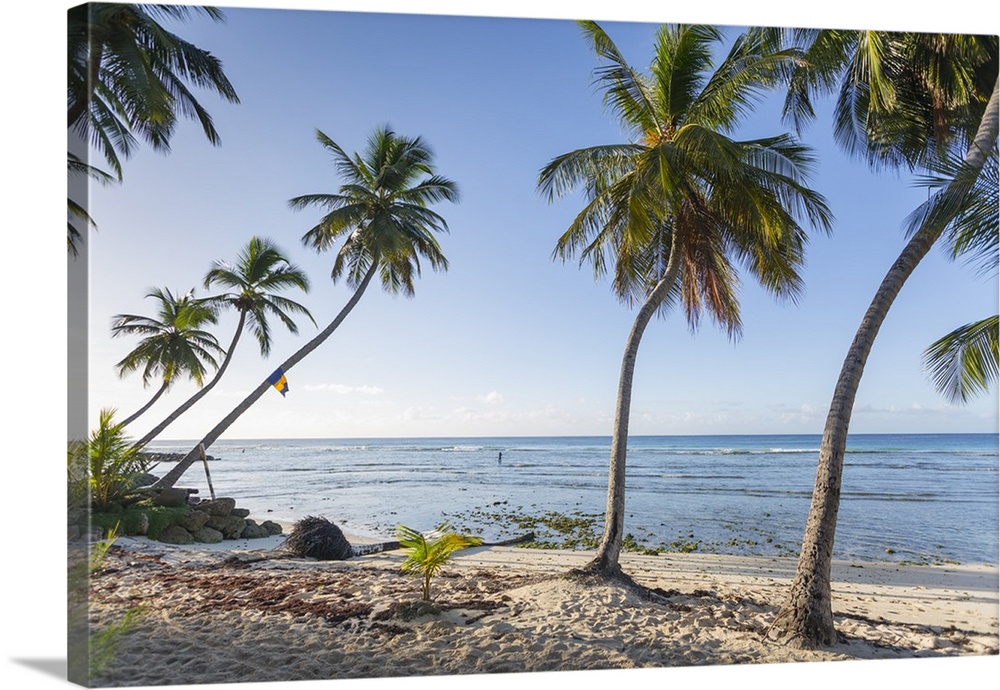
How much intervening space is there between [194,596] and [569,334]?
7337 mm

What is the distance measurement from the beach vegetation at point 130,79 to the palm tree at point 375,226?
2494mm

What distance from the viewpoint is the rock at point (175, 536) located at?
6500 millimetres

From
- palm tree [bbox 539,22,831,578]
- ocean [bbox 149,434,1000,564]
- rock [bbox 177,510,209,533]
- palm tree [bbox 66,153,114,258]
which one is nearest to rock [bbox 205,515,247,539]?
rock [bbox 177,510,209,533]

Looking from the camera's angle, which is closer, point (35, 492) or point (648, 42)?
point (35, 492)

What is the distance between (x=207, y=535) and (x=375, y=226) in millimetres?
3648

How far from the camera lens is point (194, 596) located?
4.70m

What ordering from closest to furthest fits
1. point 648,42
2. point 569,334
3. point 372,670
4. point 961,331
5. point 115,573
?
A: point 372,670 < point 115,573 < point 961,331 < point 648,42 < point 569,334

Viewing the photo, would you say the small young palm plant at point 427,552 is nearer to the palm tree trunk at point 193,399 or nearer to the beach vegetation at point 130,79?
the beach vegetation at point 130,79

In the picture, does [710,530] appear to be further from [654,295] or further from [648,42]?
[648,42]

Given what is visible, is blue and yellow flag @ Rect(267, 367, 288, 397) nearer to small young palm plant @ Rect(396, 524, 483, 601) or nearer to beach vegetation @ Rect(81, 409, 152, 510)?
beach vegetation @ Rect(81, 409, 152, 510)

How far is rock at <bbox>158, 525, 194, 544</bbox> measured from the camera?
6.50 m

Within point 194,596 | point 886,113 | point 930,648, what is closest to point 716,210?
point 886,113

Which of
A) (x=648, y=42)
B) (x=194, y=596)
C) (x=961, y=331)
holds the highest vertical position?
(x=648, y=42)

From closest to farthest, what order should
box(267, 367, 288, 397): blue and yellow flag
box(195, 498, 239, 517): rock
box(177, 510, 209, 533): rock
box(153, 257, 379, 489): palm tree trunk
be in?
box(177, 510, 209, 533): rock < box(195, 498, 239, 517): rock < box(153, 257, 379, 489): palm tree trunk < box(267, 367, 288, 397): blue and yellow flag
